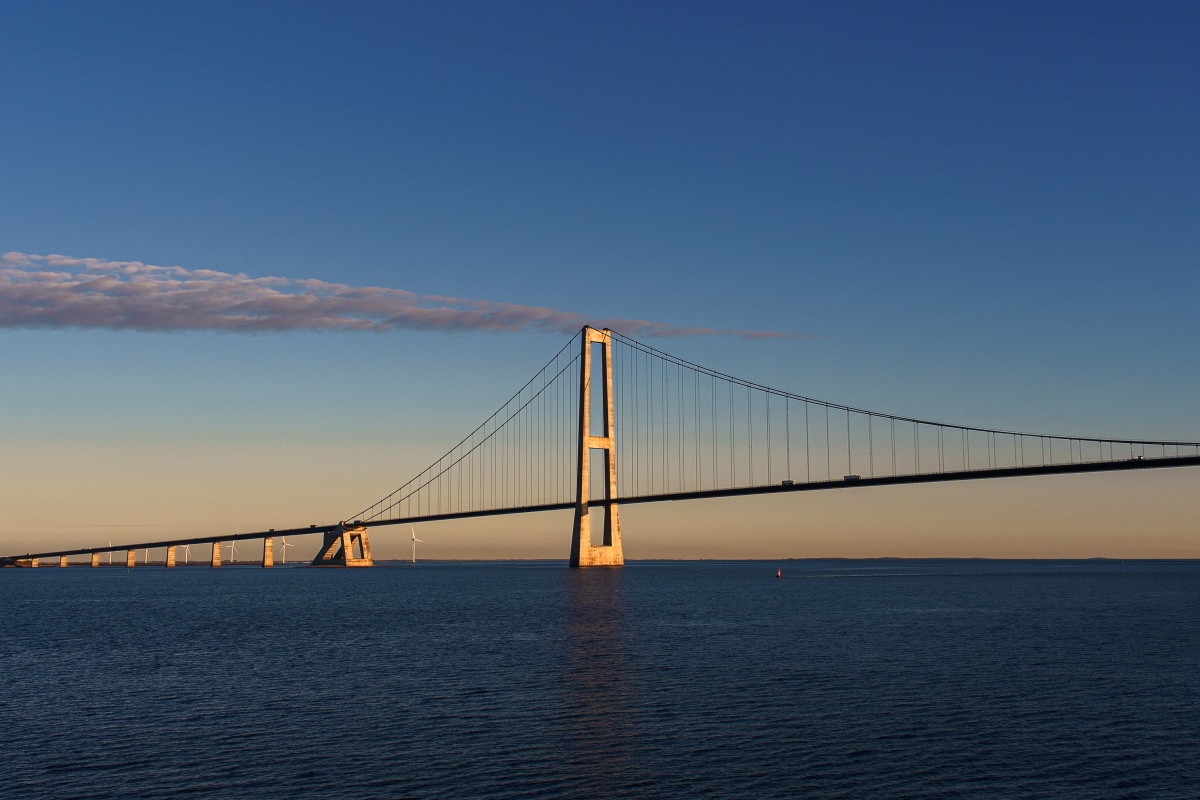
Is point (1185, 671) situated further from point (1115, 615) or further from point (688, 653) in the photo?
point (1115, 615)

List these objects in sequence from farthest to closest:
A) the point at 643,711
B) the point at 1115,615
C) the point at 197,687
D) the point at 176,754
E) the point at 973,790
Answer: the point at 1115,615
the point at 197,687
the point at 643,711
the point at 176,754
the point at 973,790

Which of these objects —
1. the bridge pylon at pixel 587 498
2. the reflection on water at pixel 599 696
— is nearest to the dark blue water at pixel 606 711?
the reflection on water at pixel 599 696

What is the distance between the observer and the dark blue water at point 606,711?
21547 mm

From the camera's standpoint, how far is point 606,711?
95.5ft

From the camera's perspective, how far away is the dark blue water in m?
21.5

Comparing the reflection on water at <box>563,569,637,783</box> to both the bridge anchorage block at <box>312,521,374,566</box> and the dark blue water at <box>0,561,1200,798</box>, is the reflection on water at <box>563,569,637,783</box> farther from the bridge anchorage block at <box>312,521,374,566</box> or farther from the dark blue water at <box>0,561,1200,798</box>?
the bridge anchorage block at <box>312,521,374,566</box>

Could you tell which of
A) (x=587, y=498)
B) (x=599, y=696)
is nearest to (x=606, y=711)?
(x=599, y=696)

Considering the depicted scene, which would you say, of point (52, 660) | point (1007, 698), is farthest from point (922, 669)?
point (52, 660)

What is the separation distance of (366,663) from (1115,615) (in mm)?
47491

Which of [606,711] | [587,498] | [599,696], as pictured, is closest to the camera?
[606,711]

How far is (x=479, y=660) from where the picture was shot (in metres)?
41.0

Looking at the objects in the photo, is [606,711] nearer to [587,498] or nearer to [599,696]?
[599,696]

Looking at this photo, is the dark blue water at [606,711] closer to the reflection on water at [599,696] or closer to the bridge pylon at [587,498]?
the reflection on water at [599,696]

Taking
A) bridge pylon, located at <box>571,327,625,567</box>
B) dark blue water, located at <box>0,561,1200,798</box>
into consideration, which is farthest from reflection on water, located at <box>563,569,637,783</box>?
bridge pylon, located at <box>571,327,625,567</box>
